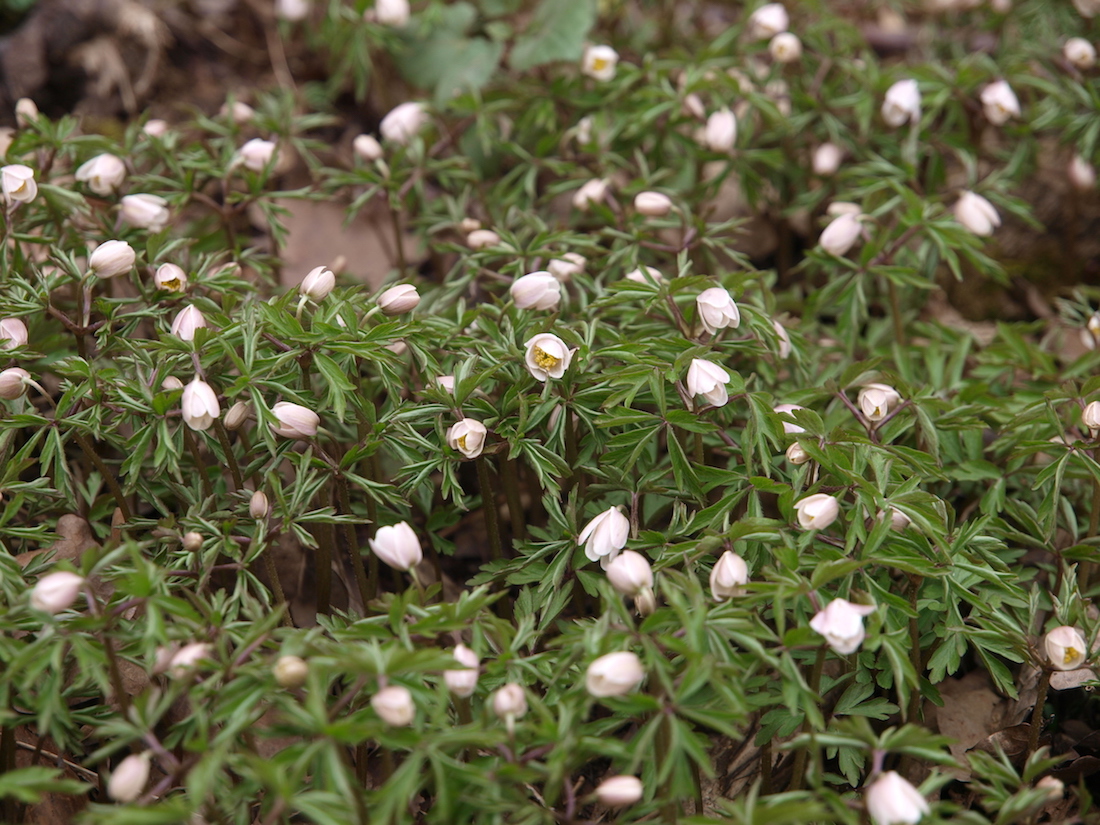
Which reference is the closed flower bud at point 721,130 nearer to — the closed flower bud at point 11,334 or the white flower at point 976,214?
the white flower at point 976,214

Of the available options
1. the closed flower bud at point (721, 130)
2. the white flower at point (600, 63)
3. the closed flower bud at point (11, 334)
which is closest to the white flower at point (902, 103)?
the closed flower bud at point (721, 130)

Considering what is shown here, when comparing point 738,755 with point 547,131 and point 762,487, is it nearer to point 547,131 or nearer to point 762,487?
point 762,487

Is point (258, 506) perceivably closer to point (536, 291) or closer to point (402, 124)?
point (536, 291)

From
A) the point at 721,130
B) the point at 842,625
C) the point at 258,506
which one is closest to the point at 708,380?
the point at 842,625

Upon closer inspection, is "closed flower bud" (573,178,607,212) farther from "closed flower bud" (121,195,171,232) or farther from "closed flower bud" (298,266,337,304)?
"closed flower bud" (121,195,171,232)

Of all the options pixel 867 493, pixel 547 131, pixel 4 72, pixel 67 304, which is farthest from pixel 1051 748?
pixel 4 72
